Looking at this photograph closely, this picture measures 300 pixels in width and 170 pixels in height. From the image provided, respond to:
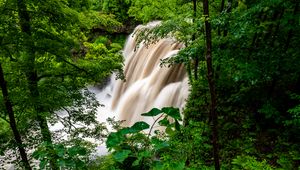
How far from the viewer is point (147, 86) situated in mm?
13859

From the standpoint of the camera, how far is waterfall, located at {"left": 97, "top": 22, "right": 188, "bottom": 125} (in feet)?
40.6

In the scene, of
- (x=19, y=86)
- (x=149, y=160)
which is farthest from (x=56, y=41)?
(x=149, y=160)

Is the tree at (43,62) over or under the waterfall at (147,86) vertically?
under

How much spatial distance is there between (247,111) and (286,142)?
1.62 m

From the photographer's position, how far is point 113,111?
1519 centimetres

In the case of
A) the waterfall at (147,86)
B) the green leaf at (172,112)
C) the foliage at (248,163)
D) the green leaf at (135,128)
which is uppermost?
the waterfall at (147,86)

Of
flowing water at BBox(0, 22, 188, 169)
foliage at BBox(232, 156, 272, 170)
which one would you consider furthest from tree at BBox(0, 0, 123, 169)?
flowing water at BBox(0, 22, 188, 169)

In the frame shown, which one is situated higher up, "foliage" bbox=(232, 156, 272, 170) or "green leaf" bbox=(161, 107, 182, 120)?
"foliage" bbox=(232, 156, 272, 170)

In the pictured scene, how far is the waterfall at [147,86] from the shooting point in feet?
40.6

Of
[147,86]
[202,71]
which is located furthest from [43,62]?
[147,86]

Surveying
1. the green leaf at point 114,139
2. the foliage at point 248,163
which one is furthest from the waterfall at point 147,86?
the green leaf at point 114,139

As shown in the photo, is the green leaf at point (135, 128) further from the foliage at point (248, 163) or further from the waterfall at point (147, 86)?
the waterfall at point (147, 86)

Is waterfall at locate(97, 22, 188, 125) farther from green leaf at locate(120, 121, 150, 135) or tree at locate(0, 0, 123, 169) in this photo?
green leaf at locate(120, 121, 150, 135)

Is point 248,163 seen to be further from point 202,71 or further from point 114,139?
point 114,139
